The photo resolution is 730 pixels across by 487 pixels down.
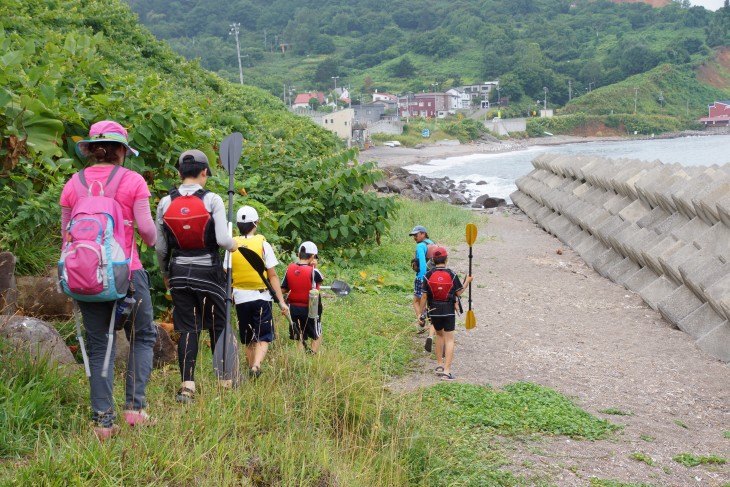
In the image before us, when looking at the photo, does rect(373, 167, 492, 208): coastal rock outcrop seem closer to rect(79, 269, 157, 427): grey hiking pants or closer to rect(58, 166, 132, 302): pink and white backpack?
rect(79, 269, 157, 427): grey hiking pants

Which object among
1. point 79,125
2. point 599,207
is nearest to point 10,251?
point 79,125

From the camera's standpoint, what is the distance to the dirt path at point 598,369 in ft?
21.2

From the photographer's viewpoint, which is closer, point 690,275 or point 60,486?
point 60,486

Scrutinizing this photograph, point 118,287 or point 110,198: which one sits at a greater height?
point 110,198

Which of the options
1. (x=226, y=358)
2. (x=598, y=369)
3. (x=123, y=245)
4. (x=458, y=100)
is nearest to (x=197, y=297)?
(x=226, y=358)

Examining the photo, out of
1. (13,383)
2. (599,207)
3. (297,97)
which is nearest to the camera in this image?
(13,383)

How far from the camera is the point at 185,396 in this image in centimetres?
586

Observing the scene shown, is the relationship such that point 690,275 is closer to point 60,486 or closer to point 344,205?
point 344,205

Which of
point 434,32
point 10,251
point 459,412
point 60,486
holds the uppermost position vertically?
point 434,32

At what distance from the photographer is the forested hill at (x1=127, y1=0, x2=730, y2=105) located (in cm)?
14775

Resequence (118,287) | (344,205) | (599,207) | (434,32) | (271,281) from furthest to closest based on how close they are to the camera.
→ (434,32) < (599,207) < (344,205) < (271,281) < (118,287)

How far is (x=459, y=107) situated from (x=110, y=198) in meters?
142

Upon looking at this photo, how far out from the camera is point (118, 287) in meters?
5.09

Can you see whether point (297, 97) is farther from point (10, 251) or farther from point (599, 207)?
point (10, 251)
